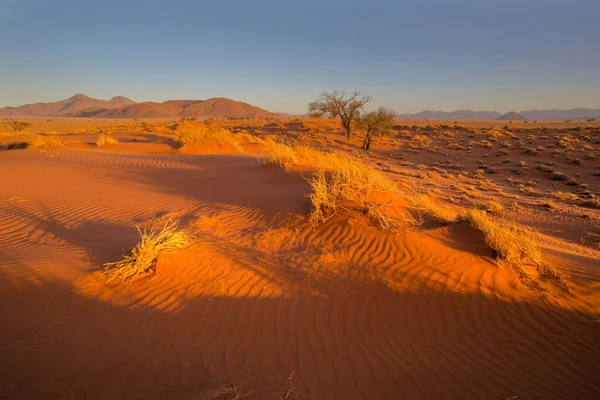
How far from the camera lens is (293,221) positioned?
6.62 m

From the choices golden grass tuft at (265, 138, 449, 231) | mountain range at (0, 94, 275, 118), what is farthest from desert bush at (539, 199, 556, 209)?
mountain range at (0, 94, 275, 118)

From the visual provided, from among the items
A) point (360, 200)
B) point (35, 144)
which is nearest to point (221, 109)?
point (35, 144)

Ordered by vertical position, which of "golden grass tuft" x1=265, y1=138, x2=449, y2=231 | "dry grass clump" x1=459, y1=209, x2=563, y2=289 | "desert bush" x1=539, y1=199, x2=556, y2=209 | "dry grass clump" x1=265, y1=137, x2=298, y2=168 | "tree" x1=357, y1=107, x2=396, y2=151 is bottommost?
"desert bush" x1=539, y1=199, x2=556, y2=209

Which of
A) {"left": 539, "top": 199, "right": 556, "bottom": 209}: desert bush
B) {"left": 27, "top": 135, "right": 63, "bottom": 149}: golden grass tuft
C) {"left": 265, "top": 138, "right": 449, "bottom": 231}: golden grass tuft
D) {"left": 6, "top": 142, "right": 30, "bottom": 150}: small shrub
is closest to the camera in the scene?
{"left": 265, "top": 138, "right": 449, "bottom": 231}: golden grass tuft

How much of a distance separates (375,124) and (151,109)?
5041 inches

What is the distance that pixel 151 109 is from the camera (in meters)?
131

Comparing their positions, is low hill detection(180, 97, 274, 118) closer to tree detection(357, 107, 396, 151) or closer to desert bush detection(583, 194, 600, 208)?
tree detection(357, 107, 396, 151)

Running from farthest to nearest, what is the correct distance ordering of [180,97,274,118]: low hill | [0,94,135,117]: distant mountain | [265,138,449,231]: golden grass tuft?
[0,94,135,117]: distant mountain → [180,97,274,118]: low hill → [265,138,449,231]: golden grass tuft

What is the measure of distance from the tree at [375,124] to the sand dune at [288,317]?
2169 cm

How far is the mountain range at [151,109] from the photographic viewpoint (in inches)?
4943

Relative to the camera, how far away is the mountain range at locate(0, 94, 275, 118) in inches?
4943

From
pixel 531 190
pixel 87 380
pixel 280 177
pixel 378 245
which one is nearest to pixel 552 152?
pixel 531 190

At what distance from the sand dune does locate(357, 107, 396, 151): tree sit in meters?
21.7

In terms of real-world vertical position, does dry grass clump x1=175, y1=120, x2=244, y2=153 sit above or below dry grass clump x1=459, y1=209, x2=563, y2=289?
above
